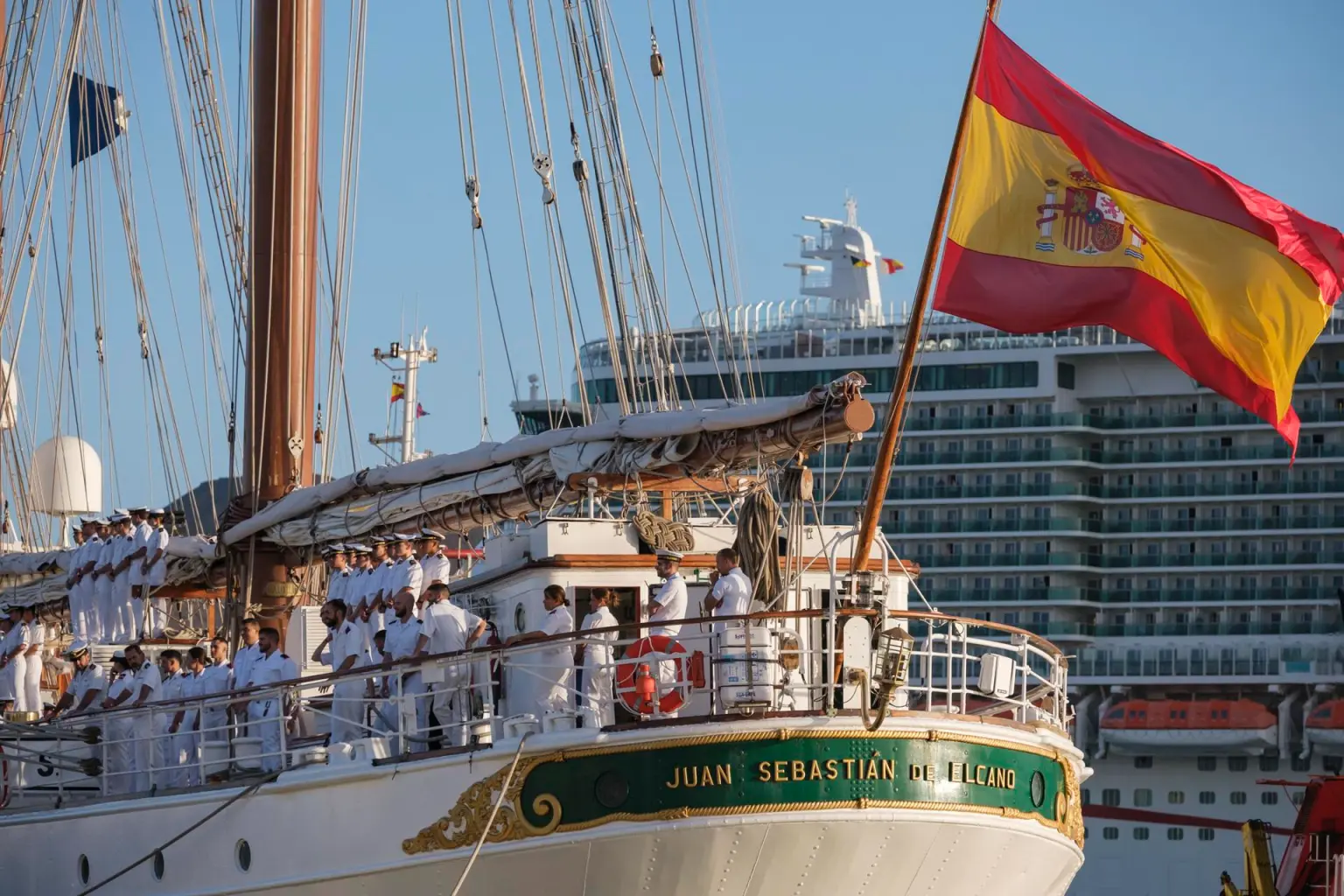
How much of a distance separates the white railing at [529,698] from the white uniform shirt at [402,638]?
0.66ft

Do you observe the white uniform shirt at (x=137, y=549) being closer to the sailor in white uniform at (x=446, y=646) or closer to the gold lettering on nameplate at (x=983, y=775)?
the sailor in white uniform at (x=446, y=646)

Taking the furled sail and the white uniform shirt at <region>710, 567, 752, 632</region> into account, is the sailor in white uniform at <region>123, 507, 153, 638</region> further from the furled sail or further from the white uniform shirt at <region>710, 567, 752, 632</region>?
the white uniform shirt at <region>710, 567, 752, 632</region>

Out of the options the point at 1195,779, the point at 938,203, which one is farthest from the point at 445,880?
the point at 1195,779

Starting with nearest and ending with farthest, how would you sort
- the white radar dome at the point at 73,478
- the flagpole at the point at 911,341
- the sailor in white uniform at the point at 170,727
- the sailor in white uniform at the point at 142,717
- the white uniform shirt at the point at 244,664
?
the flagpole at the point at 911,341, the white uniform shirt at the point at 244,664, the sailor in white uniform at the point at 170,727, the sailor in white uniform at the point at 142,717, the white radar dome at the point at 73,478

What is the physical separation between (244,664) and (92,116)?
58.6 ft

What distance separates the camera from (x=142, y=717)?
58.0ft

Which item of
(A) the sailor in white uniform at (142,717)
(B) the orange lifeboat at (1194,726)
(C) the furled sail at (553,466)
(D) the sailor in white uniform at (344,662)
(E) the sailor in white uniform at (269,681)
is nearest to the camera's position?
(C) the furled sail at (553,466)

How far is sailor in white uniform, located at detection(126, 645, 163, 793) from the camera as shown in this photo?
17266mm

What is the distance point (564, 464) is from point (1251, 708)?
43793 millimetres

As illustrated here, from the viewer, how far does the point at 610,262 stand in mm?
26000

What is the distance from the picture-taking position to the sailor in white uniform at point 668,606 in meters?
14.6

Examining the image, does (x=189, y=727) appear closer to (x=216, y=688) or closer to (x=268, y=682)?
(x=216, y=688)

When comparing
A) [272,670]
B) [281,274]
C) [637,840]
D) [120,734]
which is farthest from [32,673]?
[637,840]

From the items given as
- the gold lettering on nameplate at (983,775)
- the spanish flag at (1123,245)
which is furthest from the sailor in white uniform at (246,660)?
the spanish flag at (1123,245)
